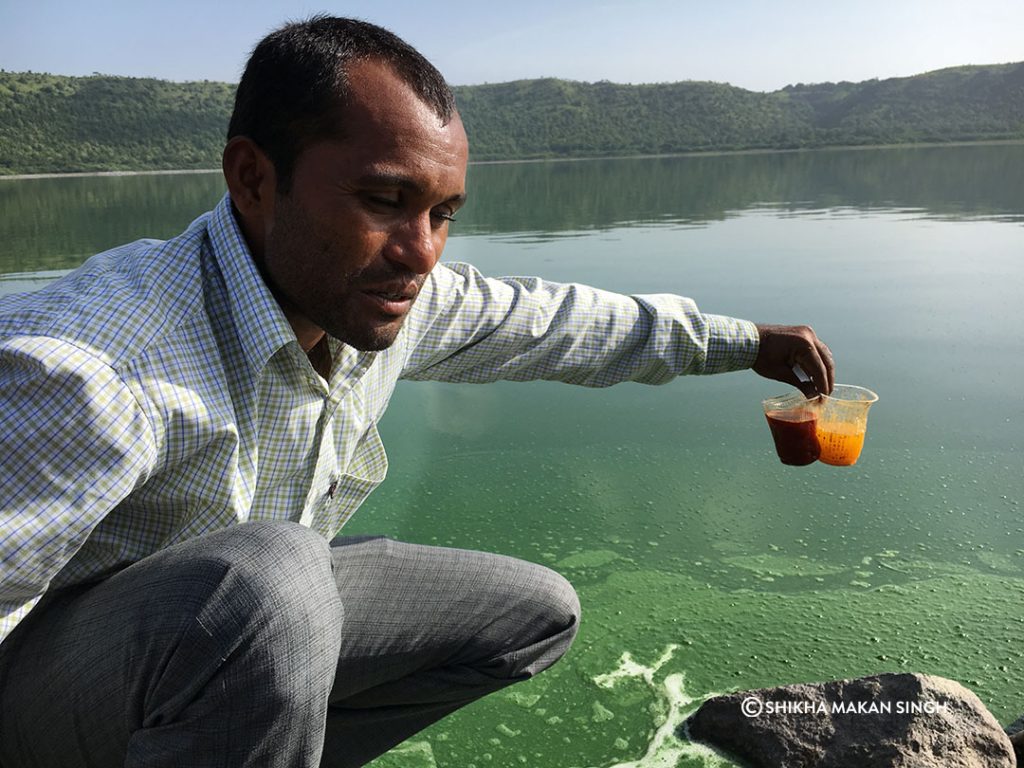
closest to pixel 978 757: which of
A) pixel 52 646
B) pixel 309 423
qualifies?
pixel 309 423

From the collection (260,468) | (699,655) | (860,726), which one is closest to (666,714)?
(699,655)

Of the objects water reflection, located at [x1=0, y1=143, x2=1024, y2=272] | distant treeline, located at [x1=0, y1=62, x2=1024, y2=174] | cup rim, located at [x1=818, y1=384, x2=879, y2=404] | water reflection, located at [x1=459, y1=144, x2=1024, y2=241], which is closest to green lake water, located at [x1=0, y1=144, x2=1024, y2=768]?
cup rim, located at [x1=818, y1=384, x2=879, y2=404]

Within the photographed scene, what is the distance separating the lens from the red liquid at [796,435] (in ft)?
6.56

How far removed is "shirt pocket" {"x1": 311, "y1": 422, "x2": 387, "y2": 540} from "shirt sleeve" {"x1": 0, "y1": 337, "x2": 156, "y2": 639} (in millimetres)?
527

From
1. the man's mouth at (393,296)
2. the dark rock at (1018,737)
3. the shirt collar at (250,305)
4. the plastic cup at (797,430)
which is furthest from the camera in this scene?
the plastic cup at (797,430)

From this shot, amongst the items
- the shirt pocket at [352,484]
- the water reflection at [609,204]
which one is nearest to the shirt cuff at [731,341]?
the shirt pocket at [352,484]

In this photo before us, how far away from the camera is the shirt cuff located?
2041 millimetres

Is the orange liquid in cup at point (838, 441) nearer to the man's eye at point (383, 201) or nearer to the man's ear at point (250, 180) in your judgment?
the man's eye at point (383, 201)

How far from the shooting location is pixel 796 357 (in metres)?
1.98

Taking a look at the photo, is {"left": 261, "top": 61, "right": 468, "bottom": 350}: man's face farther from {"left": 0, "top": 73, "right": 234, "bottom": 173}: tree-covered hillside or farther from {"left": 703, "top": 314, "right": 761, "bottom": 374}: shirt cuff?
{"left": 0, "top": 73, "right": 234, "bottom": 173}: tree-covered hillside

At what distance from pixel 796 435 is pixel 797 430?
0.04ft

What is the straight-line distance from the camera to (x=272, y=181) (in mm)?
1430

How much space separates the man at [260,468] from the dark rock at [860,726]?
16.6 inches

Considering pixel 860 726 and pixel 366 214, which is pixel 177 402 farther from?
pixel 860 726
